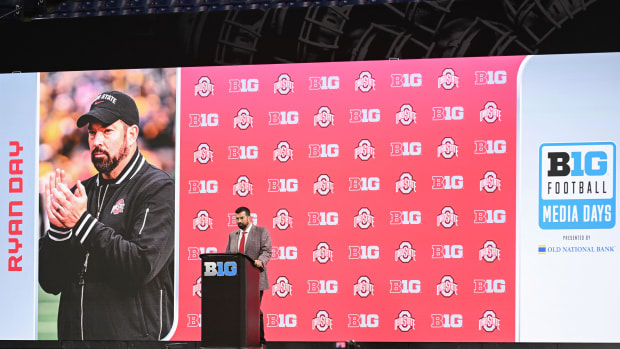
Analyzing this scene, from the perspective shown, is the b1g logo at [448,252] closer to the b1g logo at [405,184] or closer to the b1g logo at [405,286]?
the b1g logo at [405,286]

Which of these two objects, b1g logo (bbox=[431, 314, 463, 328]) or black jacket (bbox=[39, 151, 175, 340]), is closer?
b1g logo (bbox=[431, 314, 463, 328])

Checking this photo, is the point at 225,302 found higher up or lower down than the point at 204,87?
lower down

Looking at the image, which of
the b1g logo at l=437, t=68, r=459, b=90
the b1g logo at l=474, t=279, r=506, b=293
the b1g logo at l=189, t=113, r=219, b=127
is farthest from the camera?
the b1g logo at l=189, t=113, r=219, b=127

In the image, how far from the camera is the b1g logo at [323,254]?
902cm

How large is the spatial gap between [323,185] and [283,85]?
117cm

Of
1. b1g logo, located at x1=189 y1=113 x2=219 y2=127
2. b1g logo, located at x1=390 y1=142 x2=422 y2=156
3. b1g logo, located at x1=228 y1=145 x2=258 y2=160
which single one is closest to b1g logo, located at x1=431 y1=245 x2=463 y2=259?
b1g logo, located at x1=390 y1=142 x2=422 y2=156

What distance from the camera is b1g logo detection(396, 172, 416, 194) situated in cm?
894

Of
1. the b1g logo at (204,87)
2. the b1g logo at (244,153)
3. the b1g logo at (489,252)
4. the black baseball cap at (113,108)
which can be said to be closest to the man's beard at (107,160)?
the black baseball cap at (113,108)

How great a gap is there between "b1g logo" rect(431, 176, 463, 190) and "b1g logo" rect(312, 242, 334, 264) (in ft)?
4.23

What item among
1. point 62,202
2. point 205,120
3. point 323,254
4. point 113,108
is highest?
point 113,108

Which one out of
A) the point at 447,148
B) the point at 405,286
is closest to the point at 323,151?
the point at 447,148

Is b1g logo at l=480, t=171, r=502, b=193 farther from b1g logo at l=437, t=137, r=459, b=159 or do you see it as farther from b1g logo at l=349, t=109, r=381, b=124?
b1g logo at l=349, t=109, r=381, b=124

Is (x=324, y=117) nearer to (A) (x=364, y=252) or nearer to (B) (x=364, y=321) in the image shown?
(A) (x=364, y=252)

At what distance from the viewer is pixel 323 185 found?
9062 millimetres
